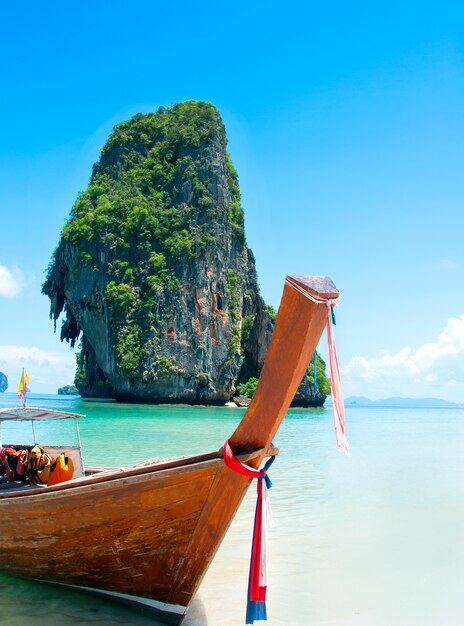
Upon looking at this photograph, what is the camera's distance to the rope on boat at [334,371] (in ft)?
11.2

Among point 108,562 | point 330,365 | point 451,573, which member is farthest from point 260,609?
point 451,573

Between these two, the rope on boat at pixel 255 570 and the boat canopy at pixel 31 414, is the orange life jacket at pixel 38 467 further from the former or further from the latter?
the rope on boat at pixel 255 570

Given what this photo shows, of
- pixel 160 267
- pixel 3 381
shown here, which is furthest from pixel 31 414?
pixel 3 381

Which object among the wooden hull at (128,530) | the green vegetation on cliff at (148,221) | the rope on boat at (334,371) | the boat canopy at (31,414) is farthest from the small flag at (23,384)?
the green vegetation on cliff at (148,221)

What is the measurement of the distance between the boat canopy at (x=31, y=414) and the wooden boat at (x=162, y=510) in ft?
5.68

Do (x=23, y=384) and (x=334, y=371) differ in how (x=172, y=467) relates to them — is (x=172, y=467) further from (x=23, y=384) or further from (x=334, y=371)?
(x=23, y=384)

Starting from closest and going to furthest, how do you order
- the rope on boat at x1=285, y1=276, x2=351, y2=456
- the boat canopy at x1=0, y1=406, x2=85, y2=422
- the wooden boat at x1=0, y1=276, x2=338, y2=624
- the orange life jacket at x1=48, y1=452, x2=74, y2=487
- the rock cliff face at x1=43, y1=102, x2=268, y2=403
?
the rope on boat at x1=285, y1=276, x2=351, y2=456 < the wooden boat at x1=0, y1=276, x2=338, y2=624 < the orange life jacket at x1=48, y1=452, x2=74, y2=487 < the boat canopy at x1=0, y1=406, x2=85, y2=422 < the rock cliff face at x1=43, y1=102, x2=268, y2=403

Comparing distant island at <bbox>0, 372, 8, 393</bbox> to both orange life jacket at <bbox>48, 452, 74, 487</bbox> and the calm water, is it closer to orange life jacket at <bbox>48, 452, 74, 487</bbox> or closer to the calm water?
the calm water

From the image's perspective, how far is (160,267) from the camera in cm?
4138

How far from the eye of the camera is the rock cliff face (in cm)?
3981

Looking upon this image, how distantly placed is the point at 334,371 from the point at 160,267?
126ft

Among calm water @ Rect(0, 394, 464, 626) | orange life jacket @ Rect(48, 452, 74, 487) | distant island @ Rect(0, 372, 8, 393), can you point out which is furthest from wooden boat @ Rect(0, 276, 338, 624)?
distant island @ Rect(0, 372, 8, 393)

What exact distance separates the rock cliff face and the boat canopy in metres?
32.0

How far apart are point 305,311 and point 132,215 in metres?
41.1
